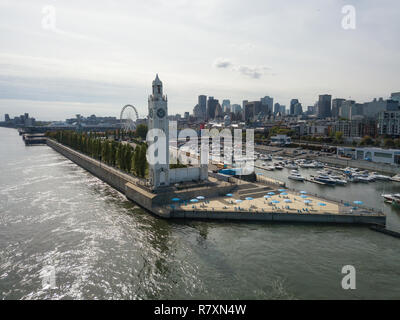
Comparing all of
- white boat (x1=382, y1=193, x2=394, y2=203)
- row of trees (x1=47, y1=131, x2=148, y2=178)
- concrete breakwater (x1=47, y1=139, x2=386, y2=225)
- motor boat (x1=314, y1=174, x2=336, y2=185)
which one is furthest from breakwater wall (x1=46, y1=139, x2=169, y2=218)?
motor boat (x1=314, y1=174, x2=336, y2=185)

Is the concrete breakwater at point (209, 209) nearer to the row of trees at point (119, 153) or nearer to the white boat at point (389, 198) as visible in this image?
the row of trees at point (119, 153)

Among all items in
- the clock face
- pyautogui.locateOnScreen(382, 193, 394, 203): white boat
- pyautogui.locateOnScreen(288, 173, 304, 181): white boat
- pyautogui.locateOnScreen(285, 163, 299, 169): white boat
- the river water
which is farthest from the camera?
pyautogui.locateOnScreen(285, 163, 299, 169): white boat

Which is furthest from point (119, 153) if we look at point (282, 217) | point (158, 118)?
point (282, 217)

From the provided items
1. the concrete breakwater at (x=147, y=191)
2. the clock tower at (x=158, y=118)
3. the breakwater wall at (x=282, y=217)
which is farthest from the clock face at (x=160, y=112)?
the breakwater wall at (x=282, y=217)

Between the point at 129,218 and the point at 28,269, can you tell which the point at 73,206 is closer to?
the point at 129,218

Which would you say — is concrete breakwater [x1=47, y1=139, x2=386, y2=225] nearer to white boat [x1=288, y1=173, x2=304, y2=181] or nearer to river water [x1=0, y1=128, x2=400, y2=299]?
river water [x1=0, y1=128, x2=400, y2=299]

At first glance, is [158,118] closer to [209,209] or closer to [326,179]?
[209,209]
